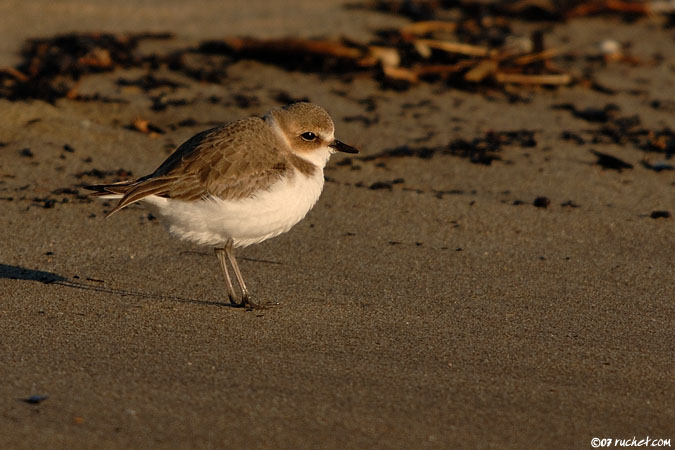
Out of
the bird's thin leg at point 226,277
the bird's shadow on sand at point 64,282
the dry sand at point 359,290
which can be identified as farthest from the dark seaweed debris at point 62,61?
the bird's thin leg at point 226,277

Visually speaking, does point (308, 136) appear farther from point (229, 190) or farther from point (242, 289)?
point (242, 289)

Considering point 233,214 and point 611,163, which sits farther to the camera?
point 611,163

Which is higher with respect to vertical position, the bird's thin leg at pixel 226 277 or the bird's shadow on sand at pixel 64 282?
the bird's thin leg at pixel 226 277

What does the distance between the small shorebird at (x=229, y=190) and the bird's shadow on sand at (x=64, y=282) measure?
0.83 feet

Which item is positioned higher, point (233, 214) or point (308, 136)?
point (308, 136)

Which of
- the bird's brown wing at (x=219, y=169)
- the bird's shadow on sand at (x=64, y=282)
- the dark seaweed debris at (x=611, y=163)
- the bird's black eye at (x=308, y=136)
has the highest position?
the bird's black eye at (x=308, y=136)

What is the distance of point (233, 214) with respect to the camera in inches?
176

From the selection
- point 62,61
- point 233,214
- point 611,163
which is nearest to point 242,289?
point 233,214

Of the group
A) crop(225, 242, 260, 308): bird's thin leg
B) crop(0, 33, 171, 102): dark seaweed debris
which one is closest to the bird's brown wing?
crop(225, 242, 260, 308): bird's thin leg

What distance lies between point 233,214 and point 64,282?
1.08m

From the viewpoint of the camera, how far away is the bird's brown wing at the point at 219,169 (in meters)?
4.49

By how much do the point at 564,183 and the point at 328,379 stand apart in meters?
3.19

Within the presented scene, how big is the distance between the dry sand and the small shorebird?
427mm

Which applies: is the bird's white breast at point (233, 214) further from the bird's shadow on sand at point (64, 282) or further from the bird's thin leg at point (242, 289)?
the bird's shadow on sand at point (64, 282)
